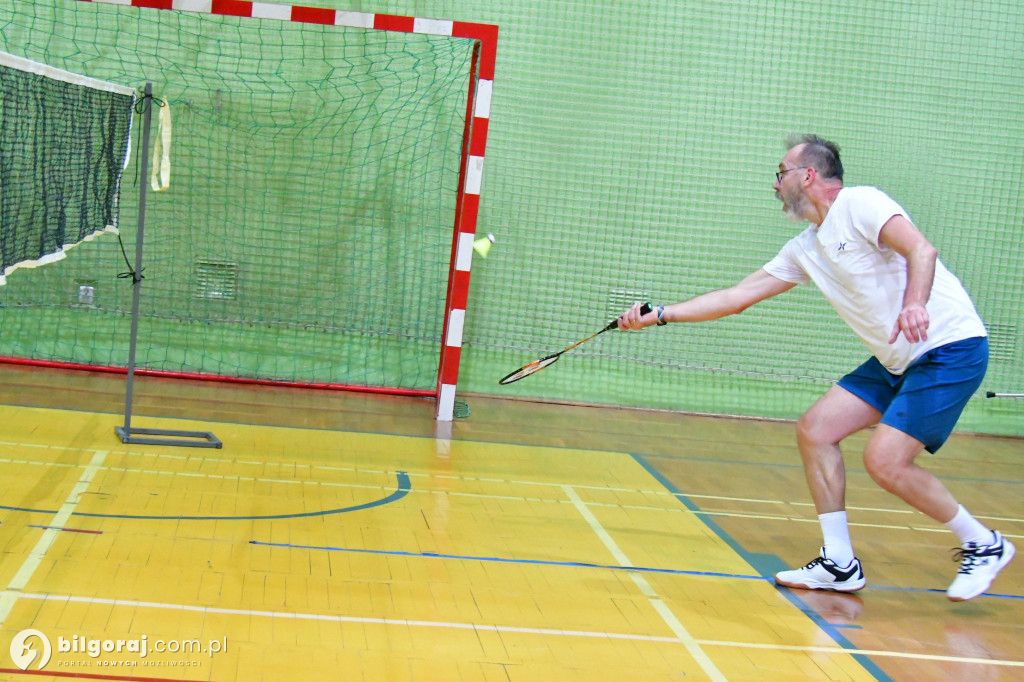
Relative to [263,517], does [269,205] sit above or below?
above

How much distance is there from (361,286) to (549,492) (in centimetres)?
277

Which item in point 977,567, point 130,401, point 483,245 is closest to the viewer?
point 977,567

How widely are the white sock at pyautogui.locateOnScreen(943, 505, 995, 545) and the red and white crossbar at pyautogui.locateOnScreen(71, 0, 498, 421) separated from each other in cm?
323

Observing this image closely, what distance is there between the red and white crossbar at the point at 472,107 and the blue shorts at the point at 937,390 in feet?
10.3

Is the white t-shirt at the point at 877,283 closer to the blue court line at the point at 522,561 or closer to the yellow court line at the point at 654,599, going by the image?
the blue court line at the point at 522,561

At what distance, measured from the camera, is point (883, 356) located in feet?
11.3

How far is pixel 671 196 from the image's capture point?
23.0 ft

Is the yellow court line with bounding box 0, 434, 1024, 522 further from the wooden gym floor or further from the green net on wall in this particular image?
the green net on wall

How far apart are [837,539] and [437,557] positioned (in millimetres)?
1489

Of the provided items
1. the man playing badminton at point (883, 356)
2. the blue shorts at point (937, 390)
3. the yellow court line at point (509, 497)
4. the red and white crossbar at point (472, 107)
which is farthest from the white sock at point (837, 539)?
the red and white crossbar at point (472, 107)

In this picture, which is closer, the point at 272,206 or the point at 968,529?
the point at 968,529

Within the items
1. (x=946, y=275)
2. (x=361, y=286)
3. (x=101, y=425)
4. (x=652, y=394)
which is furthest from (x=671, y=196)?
(x=101, y=425)

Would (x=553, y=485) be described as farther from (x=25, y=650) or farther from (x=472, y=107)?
(x=472, y=107)

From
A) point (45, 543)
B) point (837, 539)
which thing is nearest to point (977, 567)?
point (837, 539)
